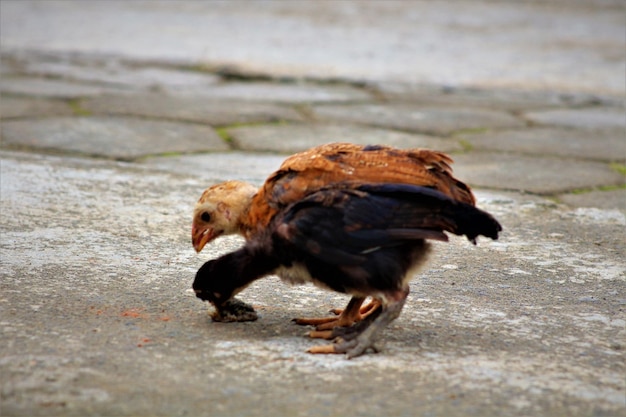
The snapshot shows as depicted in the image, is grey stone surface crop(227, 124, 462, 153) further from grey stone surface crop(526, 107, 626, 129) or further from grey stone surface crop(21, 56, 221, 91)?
grey stone surface crop(21, 56, 221, 91)

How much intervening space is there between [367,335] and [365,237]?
1.04 feet

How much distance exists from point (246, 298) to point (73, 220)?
1.23 meters

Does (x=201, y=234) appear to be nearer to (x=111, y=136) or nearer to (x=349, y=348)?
(x=349, y=348)

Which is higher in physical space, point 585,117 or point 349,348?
point 585,117

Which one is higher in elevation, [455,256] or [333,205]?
[333,205]

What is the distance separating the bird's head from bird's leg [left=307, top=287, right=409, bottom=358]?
Result: 0.54 meters

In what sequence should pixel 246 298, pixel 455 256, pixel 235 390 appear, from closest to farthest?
pixel 235 390
pixel 246 298
pixel 455 256

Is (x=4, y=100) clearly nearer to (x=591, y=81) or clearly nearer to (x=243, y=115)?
(x=243, y=115)

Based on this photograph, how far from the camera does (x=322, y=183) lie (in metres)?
3.09

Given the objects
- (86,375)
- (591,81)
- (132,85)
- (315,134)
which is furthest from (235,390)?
(591,81)

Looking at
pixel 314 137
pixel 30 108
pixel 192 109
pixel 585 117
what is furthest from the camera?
pixel 585 117

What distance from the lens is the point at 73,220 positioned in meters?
4.40

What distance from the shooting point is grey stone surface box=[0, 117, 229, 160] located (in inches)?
235

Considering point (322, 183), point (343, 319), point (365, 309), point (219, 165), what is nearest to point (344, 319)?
point (343, 319)
